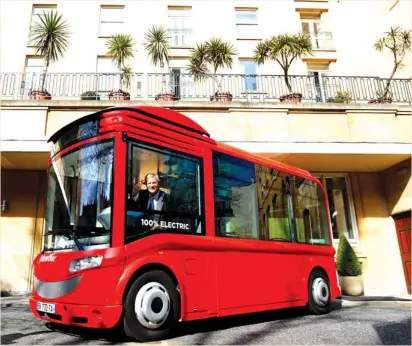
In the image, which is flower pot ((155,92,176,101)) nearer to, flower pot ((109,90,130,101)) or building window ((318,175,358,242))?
flower pot ((109,90,130,101))

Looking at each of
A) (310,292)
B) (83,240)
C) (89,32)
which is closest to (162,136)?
(83,240)

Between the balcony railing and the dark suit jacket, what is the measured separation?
789cm

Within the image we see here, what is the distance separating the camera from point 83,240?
14.2 ft

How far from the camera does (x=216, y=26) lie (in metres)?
19.1

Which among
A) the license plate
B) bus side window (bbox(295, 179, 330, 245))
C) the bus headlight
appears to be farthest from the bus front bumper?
bus side window (bbox(295, 179, 330, 245))

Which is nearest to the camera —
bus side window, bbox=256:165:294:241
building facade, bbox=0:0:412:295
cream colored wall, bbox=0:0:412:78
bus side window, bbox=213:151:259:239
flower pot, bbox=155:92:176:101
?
bus side window, bbox=213:151:259:239

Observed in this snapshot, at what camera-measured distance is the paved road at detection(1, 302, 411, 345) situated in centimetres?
443

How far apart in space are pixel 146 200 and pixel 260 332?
255cm

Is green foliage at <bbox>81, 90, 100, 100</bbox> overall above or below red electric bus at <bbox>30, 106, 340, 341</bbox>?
above

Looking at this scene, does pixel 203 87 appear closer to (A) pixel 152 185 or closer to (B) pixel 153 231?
(A) pixel 152 185

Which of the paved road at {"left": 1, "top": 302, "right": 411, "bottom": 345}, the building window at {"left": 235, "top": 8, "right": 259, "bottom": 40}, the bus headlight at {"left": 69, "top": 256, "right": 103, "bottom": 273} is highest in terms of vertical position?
the building window at {"left": 235, "top": 8, "right": 259, "bottom": 40}

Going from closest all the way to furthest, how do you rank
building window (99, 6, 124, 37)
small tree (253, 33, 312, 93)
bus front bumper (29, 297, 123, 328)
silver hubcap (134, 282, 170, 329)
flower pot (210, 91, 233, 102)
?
bus front bumper (29, 297, 123, 328) < silver hubcap (134, 282, 170, 329) < flower pot (210, 91, 233, 102) < small tree (253, 33, 312, 93) < building window (99, 6, 124, 37)

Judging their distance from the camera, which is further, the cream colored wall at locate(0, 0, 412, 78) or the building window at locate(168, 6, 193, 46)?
the building window at locate(168, 6, 193, 46)

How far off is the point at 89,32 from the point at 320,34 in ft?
42.4
